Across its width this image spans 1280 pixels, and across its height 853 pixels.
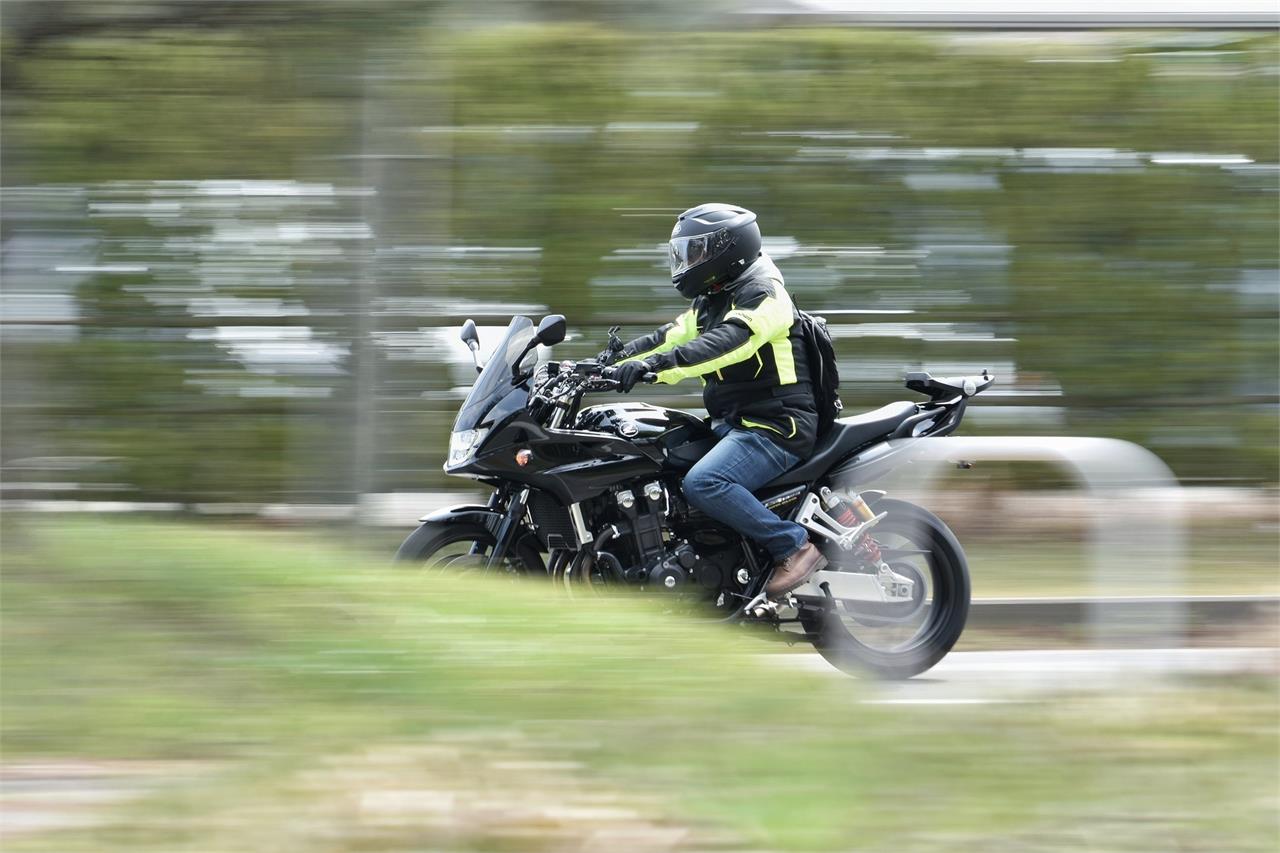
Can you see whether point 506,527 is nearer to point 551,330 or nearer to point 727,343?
point 551,330

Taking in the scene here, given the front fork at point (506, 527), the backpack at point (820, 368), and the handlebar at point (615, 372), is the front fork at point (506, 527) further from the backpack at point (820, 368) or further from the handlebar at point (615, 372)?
the backpack at point (820, 368)

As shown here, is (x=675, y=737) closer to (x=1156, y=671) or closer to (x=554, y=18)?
(x=1156, y=671)

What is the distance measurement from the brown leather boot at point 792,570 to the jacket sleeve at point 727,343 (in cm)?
81

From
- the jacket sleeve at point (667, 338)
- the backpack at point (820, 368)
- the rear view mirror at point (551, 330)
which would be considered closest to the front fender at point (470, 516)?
the rear view mirror at point (551, 330)

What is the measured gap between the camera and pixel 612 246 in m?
7.85

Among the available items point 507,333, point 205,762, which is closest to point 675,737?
point 205,762

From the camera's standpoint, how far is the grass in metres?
3.25

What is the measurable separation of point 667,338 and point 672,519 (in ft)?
2.73

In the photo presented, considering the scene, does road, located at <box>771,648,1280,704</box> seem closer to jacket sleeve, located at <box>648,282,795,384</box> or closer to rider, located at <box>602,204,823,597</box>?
rider, located at <box>602,204,823,597</box>

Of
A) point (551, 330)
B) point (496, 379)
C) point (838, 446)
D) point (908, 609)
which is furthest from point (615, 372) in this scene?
point (908, 609)

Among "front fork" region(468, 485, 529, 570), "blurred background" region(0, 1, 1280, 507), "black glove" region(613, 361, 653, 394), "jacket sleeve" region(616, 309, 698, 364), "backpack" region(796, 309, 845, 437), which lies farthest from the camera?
"blurred background" region(0, 1, 1280, 507)

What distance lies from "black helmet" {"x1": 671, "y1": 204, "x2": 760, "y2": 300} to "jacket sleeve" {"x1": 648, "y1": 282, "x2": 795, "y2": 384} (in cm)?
23

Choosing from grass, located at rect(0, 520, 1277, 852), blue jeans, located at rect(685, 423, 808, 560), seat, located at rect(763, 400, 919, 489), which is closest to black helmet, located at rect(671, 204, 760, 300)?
blue jeans, located at rect(685, 423, 808, 560)

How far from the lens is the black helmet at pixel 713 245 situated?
18.9ft
